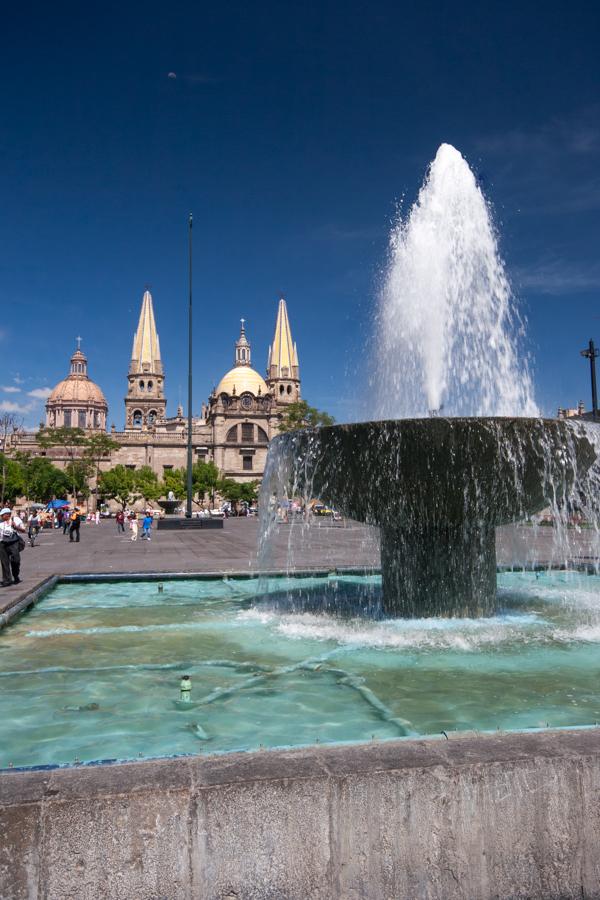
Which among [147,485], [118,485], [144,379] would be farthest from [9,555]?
[144,379]

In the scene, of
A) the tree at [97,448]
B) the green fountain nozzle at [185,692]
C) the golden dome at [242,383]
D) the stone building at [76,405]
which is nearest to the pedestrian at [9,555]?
the green fountain nozzle at [185,692]

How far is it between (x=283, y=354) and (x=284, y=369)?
1.97m

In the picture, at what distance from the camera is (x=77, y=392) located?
345 ft

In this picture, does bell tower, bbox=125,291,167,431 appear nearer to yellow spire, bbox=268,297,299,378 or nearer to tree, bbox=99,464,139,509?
yellow spire, bbox=268,297,299,378

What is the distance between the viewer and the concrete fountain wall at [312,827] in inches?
79.4

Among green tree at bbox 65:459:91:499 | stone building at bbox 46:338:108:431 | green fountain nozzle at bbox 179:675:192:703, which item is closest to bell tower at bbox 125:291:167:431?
stone building at bbox 46:338:108:431

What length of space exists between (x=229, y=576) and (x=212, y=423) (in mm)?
78034

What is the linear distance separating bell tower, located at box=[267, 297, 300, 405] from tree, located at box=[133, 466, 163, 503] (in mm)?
25482

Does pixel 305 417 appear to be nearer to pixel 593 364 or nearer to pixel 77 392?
pixel 593 364

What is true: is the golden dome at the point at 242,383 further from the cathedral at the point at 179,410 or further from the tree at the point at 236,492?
the tree at the point at 236,492

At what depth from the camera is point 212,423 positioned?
87062mm

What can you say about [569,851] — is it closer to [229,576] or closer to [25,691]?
[25,691]

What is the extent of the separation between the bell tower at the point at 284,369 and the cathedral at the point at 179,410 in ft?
0.42

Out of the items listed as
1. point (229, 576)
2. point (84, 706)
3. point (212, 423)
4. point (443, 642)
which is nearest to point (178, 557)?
point (229, 576)
